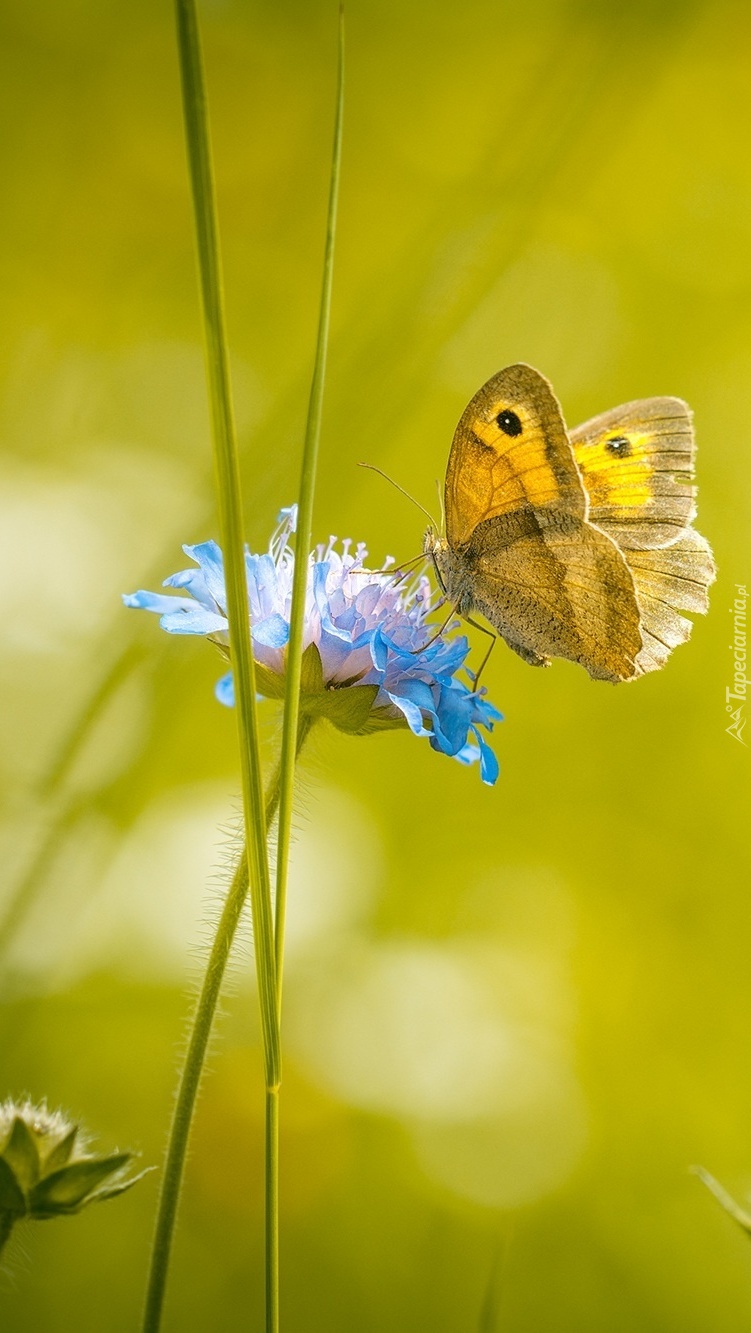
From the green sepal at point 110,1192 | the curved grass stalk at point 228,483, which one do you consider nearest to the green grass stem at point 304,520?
the curved grass stalk at point 228,483

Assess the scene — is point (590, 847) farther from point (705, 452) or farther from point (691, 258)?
point (691, 258)

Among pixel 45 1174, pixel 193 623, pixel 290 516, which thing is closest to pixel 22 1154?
pixel 45 1174

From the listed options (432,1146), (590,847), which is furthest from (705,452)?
(432,1146)

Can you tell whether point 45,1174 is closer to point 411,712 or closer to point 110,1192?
point 110,1192

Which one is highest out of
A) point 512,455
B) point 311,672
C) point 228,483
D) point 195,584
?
point 512,455

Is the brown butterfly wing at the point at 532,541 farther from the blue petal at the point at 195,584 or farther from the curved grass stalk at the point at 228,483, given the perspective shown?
the curved grass stalk at the point at 228,483

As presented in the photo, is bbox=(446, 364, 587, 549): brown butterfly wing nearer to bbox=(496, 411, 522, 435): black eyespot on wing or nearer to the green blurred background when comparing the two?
bbox=(496, 411, 522, 435): black eyespot on wing
